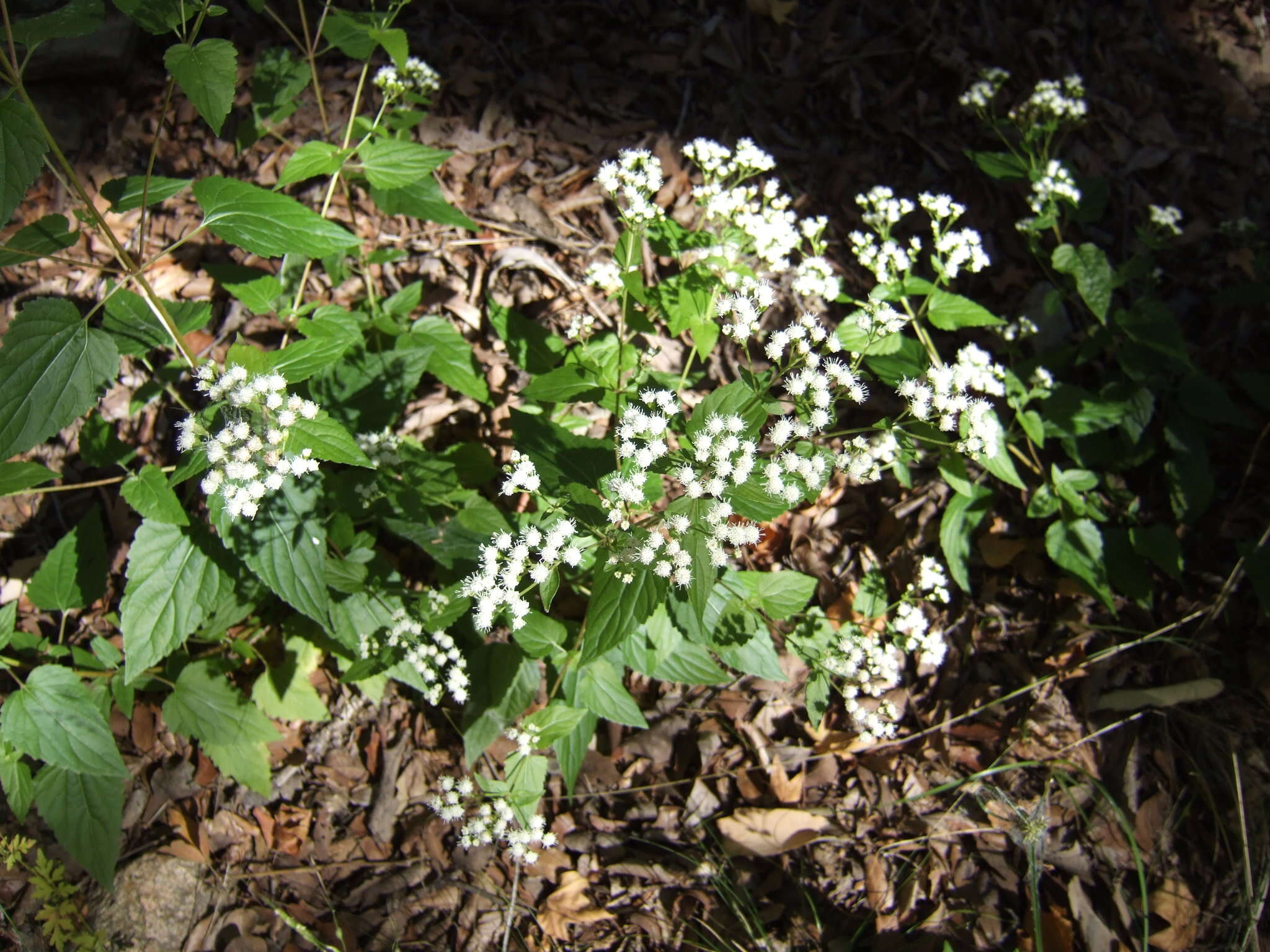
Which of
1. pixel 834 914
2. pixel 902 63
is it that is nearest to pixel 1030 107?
pixel 902 63

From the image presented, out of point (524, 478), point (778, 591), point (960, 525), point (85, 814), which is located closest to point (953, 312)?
point (960, 525)

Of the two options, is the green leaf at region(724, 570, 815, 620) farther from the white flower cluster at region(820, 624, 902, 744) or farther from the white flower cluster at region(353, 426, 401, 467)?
the white flower cluster at region(353, 426, 401, 467)

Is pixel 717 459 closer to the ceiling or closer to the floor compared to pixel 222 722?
closer to the ceiling

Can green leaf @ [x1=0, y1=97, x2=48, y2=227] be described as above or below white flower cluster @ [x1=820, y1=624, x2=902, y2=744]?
above

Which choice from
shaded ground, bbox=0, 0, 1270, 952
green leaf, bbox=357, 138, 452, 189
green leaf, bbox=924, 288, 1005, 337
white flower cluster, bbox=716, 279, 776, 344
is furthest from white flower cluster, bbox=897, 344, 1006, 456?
green leaf, bbox=357, 138, 452, 189

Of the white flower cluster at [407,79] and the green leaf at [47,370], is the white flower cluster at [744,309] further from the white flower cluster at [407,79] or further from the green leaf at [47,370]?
the green leaf at [47,370]

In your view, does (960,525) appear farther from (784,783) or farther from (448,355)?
(448,355)

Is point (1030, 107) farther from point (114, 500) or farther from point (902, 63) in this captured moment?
point (114, 500)
